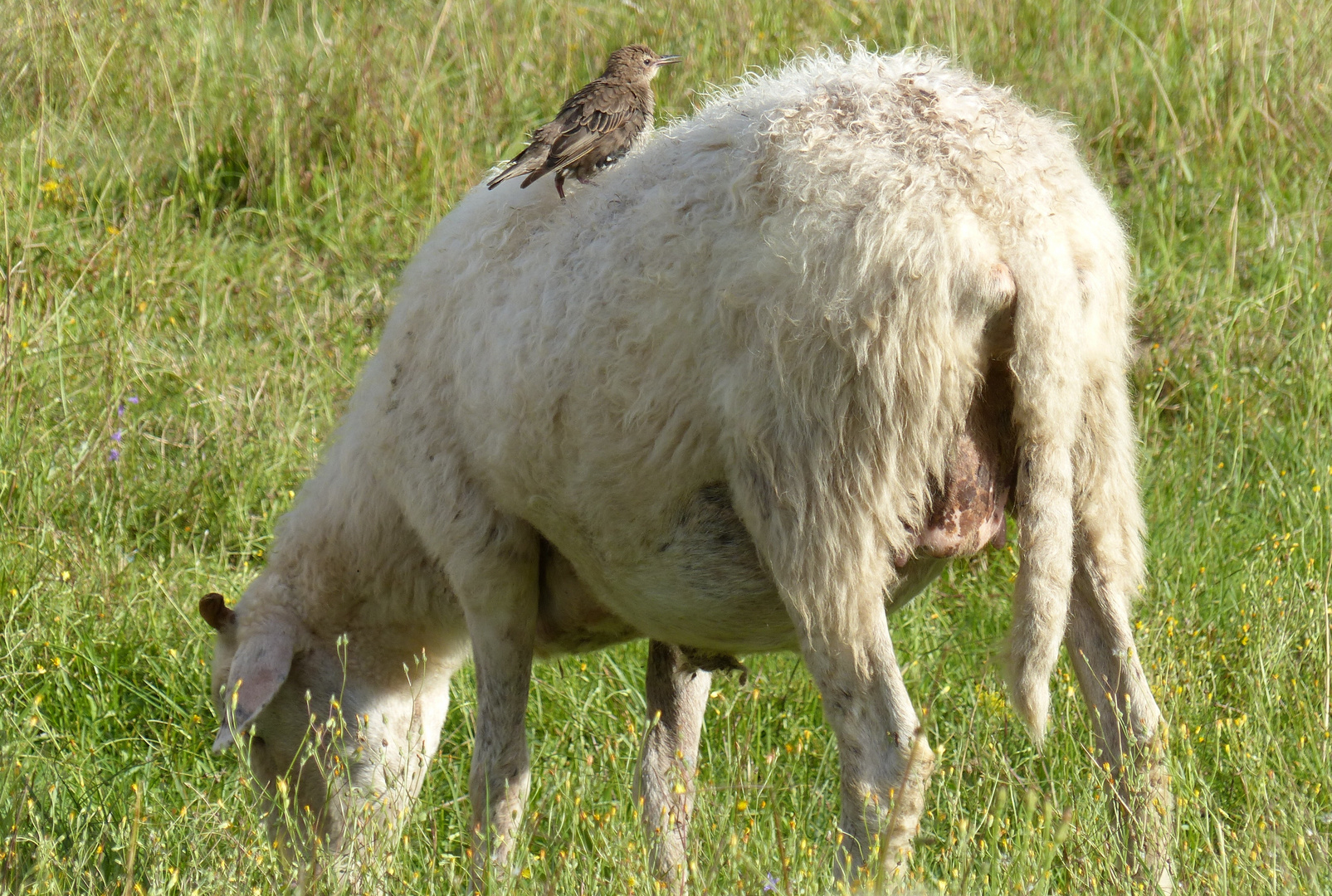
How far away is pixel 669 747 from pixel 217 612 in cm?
→ 135

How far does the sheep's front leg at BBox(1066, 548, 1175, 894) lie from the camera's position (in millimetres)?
2861

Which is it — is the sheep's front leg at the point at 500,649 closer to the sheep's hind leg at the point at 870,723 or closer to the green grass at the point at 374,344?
the green grass at the point at 374,344

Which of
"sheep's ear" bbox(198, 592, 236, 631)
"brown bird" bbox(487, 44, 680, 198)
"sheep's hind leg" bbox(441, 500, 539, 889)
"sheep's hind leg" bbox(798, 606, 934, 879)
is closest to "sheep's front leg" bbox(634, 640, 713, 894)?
"sheep's hind leg" bbox(441, 500, 539, 889)

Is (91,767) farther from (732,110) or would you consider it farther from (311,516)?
(732,110)

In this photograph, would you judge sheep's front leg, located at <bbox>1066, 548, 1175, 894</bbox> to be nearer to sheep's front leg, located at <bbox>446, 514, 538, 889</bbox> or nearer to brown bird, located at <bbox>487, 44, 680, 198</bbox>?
sheep's front leg, located at <bbox>446, 514, 538, 889</bbox>

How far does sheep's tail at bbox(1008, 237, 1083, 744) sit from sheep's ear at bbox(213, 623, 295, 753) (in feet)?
6.60

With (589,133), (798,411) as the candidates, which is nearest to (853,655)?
(798,411)

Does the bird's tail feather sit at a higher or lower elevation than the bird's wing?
lower

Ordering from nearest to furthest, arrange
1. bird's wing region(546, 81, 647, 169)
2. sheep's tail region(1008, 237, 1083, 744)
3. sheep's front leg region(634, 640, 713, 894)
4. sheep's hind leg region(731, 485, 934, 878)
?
sheep's tail region(1008, 237, 1083, 744)
sheep's hind leg region(731, 485, 934, 878)
bird's wing region(546, 81, 647, 169)
sheep's front leg region(634, 640, 713, 894)

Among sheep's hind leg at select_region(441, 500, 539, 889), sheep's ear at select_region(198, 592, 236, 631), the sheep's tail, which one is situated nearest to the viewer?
the sheep's tail

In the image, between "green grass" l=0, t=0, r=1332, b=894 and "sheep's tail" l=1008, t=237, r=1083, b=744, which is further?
"green grass" l=0, t=0, r=1332, b=894

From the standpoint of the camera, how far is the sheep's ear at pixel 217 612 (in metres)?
3.81

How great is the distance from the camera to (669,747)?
3869mm

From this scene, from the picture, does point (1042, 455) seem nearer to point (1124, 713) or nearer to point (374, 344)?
point (1124, 713)
